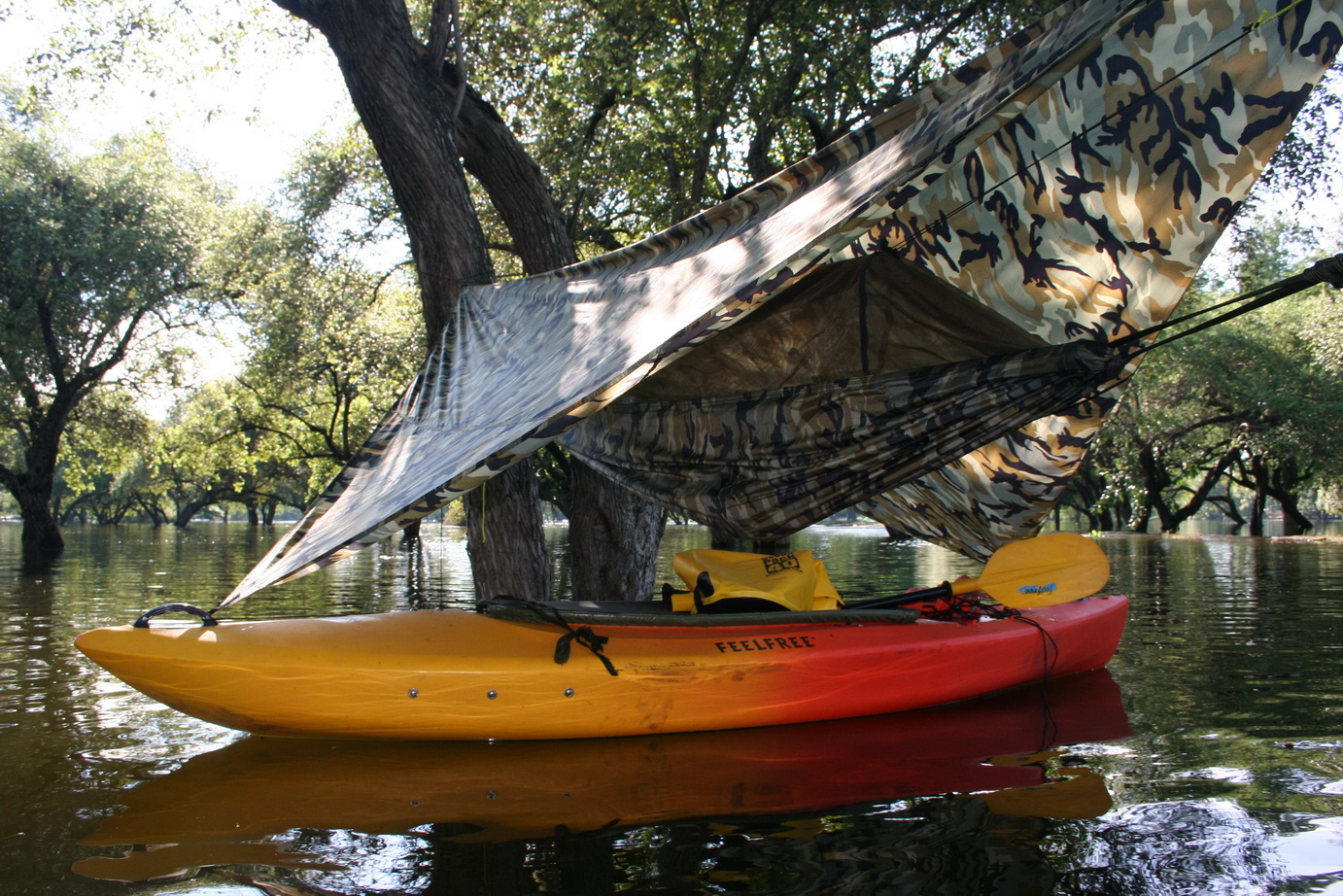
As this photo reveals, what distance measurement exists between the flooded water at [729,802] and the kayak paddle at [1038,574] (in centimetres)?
64

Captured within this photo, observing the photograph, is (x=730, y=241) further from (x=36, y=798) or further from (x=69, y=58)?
(x=69, y=58)

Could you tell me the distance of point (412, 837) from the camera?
3.49m

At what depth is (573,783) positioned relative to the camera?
414 cm

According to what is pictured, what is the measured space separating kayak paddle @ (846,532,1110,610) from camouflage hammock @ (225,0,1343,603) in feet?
0.96

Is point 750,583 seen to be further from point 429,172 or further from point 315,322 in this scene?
point 315,322

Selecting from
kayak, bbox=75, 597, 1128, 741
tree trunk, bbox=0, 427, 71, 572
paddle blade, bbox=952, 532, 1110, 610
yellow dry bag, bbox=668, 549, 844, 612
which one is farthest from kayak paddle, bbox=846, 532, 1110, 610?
tree trunk, bbox=0, 427, 71, 572

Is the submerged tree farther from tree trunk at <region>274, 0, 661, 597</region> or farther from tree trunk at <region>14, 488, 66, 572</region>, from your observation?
tree trunk at <region>274, 0, 661, 597</region>

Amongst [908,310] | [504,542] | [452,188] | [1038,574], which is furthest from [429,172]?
[1038,574]

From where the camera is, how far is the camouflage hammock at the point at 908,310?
401 centimetres

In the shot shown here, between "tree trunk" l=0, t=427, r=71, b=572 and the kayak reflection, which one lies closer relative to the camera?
the kayak reflection

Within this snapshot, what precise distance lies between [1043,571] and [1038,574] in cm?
4

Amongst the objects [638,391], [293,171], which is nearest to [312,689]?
[638,391]

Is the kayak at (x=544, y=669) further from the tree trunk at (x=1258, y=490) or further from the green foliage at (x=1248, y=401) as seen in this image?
the tree trunk at (x=1258, y=490)

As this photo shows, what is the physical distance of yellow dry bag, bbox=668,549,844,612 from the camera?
5.27 meters
